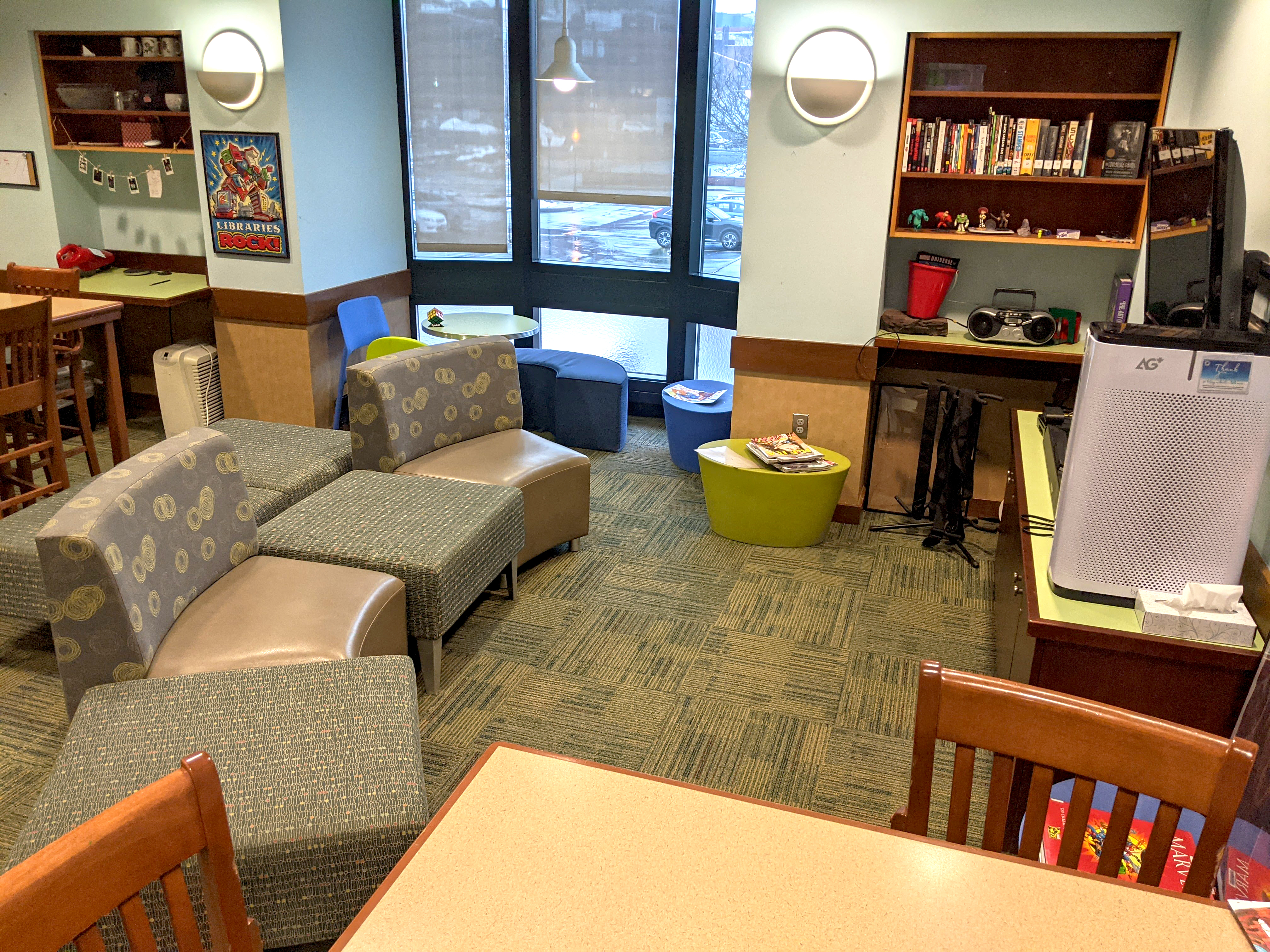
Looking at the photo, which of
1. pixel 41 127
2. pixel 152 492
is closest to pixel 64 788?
pixel 152 492

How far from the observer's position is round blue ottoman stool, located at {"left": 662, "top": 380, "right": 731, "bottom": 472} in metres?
4.71

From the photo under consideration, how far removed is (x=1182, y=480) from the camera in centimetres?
195

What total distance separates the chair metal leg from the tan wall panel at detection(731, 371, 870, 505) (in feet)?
6.39

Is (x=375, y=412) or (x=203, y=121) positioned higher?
(x=203, y=121)

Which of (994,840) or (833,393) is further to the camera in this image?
(833,393)

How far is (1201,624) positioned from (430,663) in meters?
2.06

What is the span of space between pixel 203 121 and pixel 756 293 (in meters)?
3.00

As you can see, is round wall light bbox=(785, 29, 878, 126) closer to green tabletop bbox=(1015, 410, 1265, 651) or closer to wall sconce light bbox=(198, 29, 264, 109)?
green tabletop bbox=(1015, 410, 1265, 651)

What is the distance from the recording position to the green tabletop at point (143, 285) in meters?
4.89

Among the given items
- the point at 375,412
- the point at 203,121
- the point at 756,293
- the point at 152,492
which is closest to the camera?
the point at 152,492

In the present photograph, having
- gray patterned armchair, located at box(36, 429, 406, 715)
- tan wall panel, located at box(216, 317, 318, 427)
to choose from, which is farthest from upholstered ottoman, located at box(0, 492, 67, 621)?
tan wall panel, located at box(216, 317, 318, 427)

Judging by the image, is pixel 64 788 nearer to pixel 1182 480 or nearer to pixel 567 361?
pixel 1182 480

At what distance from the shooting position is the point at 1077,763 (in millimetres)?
1336

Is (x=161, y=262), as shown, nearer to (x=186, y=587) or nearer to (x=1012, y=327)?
(x=186, y=587)
